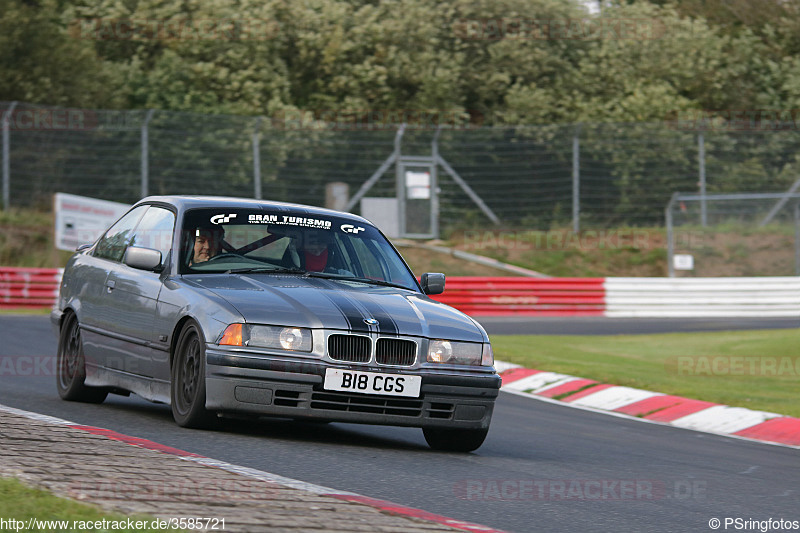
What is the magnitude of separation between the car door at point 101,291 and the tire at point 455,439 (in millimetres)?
2071

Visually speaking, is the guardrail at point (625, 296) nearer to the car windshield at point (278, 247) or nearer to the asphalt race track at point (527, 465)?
the asphalt race track at point (527, 465)

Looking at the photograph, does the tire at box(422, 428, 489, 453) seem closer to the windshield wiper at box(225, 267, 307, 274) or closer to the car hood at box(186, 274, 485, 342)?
the car hood at box(186, 274, 485, 342)

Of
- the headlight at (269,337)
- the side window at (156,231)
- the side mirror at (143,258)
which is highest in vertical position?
the side window at (156,231)

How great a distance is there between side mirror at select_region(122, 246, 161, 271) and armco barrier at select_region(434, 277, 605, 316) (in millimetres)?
16795

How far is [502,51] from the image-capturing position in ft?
125

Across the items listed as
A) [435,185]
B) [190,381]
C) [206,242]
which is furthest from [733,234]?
[190,381]

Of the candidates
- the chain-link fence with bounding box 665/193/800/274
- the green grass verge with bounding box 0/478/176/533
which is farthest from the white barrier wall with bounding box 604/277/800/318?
the green grass verge with bounding box 0/478/176/533

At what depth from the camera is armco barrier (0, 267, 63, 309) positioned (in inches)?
883

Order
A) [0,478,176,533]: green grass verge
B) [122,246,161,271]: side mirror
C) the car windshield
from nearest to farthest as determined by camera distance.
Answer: [0,478,176,533]: green grass verge < [122,246,161,271]: side mirror < the car windshield

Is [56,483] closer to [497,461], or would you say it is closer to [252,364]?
[252,364]

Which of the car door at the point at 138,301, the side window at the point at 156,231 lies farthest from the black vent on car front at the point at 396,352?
the side window at the point at 156,231

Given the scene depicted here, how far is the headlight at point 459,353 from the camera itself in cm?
715

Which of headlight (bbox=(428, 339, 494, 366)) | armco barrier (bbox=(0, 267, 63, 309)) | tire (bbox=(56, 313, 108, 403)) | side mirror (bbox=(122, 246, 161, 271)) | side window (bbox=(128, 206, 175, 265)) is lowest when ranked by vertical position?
armco barrier (bbox=(0, 267, 63, 309))

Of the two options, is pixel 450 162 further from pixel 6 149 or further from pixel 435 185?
pixel 6 149
